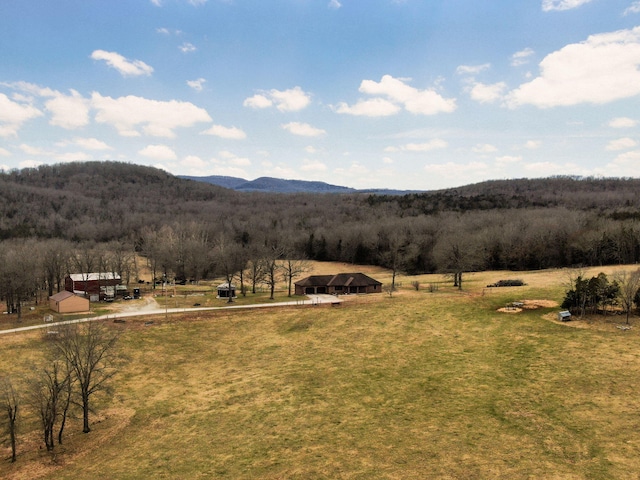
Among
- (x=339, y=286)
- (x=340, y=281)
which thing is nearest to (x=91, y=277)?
(x=339, y=286)

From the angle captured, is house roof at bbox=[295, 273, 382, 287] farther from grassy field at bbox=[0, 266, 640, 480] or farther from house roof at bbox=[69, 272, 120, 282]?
house roof at bbox=[69, 272, 120, 282]

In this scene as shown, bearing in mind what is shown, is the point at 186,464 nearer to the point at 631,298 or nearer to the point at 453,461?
the point at 453,461

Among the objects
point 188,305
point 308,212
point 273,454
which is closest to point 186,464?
point 273,454

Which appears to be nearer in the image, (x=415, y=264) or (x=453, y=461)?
(x=453, y=461)

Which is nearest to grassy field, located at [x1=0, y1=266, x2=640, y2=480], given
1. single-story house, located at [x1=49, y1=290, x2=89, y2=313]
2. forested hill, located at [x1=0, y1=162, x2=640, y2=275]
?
single-story house, located at [x1=49, y1=290, x2=89, y2=313]

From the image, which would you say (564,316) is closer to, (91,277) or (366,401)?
(366,401)

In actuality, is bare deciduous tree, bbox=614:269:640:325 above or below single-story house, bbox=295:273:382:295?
above
